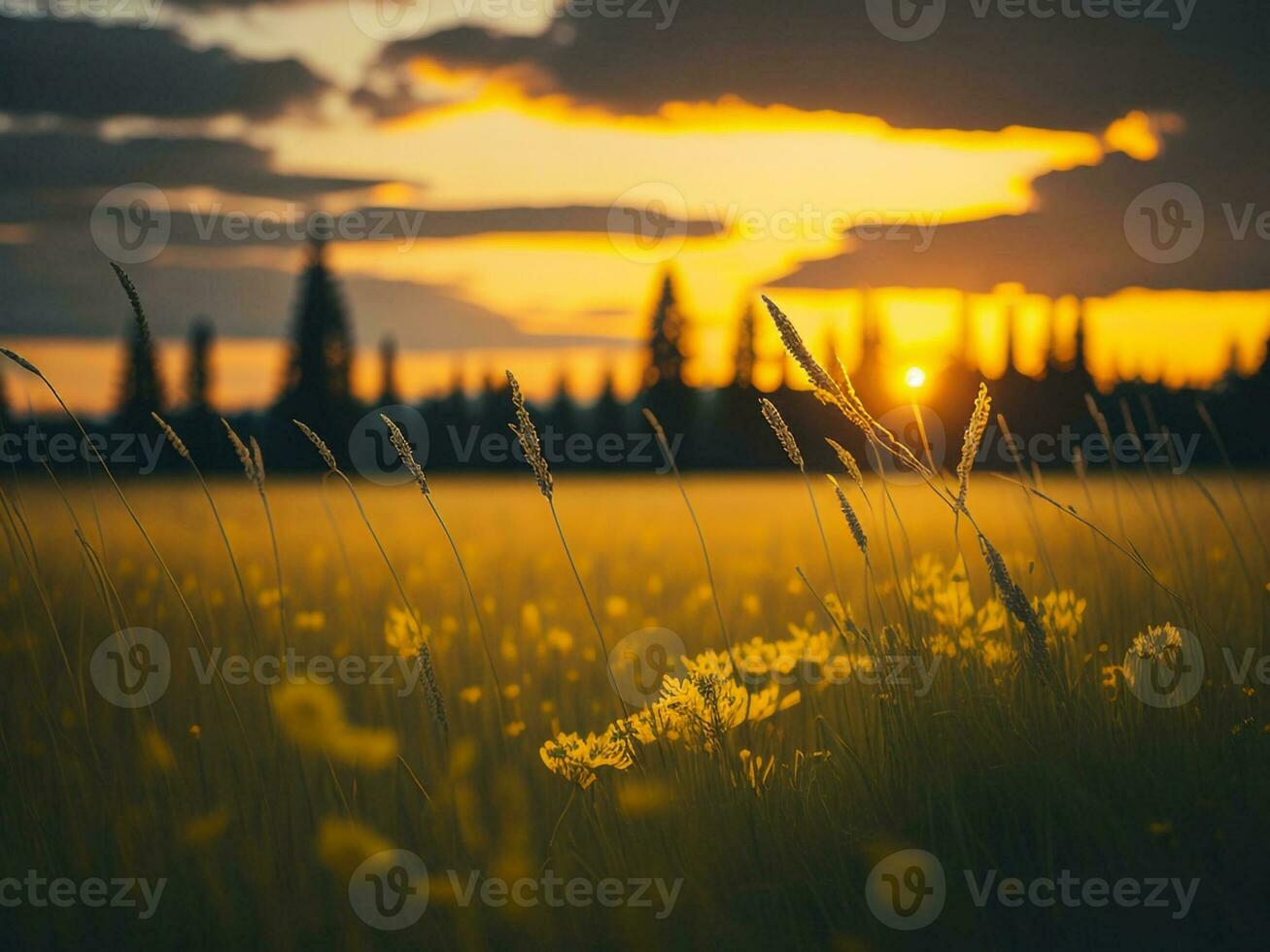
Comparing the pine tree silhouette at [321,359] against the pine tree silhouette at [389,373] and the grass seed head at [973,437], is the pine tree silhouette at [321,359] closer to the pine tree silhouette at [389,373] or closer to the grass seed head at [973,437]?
the pine tree silhouette at [389,373]

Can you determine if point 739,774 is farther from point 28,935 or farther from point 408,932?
point 28,935

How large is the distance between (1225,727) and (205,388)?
39596 millimetres

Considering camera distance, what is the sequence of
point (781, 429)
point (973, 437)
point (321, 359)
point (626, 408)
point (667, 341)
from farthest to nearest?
point (626, 408) → point (321, 359) → point (667, 341) → point (781, 429) → point (973, 437)

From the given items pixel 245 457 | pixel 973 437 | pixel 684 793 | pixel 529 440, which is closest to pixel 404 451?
pixel 529 440

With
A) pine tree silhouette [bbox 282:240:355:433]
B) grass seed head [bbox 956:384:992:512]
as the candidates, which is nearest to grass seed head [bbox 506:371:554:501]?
grass seed head [bbox 956:384:992:512]

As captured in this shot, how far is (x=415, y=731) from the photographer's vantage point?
338 centimetres

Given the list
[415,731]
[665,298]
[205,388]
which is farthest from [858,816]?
[205,388]

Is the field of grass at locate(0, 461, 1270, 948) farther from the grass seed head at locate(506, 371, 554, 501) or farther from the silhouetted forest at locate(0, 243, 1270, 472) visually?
the silhouetted forest at locate(0, 243, 1270, 472)

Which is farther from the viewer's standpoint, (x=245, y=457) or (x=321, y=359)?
(x=321, y=359)

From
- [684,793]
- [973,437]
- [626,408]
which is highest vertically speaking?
[626,408]

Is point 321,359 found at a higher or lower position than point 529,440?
higher

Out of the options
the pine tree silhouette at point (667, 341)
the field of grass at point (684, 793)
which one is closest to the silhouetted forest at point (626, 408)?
the pine tree silhouette at point (667, 341)

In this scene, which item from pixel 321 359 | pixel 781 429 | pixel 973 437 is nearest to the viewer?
pixel 973 437

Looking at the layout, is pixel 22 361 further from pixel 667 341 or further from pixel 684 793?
pixel 667 341
